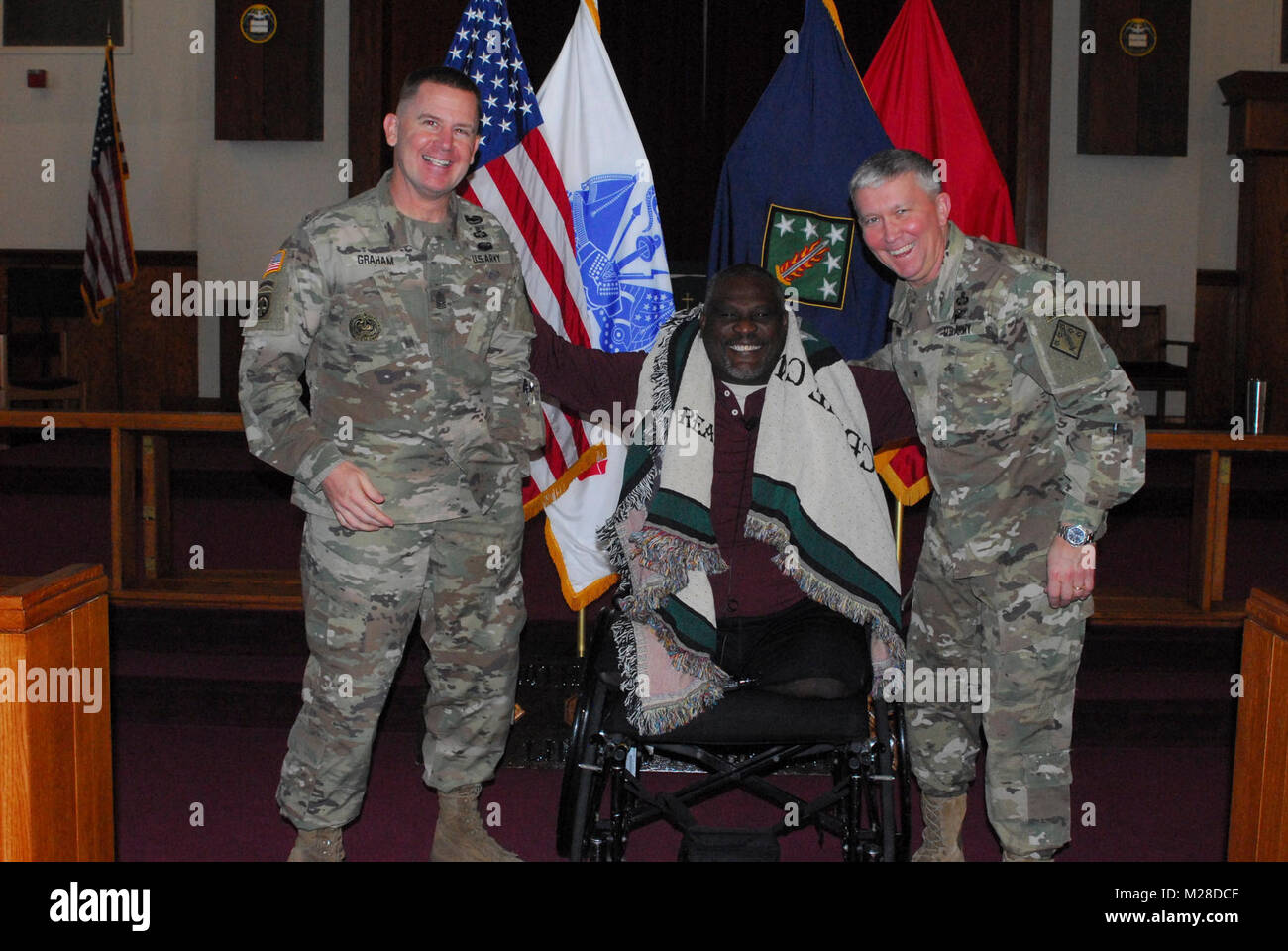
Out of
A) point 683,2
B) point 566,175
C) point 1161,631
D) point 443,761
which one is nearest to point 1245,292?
point 683,2

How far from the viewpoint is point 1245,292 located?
7586mm

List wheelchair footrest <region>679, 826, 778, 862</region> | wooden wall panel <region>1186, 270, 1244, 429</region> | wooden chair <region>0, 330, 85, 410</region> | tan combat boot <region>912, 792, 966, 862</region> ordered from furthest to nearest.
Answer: wooden wall panel <region>1186, 270, 1244, 429</region>
wooden chair <region>0, 330, 85, 410</region>
tan combat boot <region>912, 792, 966, 862</region>
wheelchair footrest <region>679, 826, 778, 862</region>

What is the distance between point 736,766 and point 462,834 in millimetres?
639

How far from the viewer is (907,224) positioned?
228 cm

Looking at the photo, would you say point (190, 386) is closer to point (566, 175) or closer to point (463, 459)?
point (566, 175)

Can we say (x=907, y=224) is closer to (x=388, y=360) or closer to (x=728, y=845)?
(x=388, y=360)

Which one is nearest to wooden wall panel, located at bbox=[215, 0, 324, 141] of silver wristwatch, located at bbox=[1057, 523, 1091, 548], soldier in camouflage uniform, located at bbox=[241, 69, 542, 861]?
soldier in camouflage uniform, located at bbox=[241, 69, 542, 861]

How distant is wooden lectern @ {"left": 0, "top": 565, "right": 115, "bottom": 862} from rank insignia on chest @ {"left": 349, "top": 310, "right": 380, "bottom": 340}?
66cm

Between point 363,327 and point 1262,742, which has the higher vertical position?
point 363,327

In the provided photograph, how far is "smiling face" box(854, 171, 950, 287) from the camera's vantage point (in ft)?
7.43

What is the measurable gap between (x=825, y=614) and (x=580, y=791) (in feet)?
1.94

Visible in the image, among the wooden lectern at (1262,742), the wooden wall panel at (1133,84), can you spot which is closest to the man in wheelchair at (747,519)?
the wooden lectern at (1262,742)

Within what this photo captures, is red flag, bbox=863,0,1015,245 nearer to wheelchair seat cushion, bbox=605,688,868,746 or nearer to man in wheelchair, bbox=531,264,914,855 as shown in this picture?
man in wheelchair, bbox=531,264,914,855

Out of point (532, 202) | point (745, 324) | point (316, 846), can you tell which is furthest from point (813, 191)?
point (316, 846)
